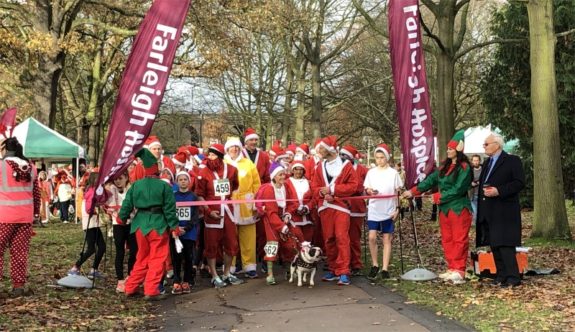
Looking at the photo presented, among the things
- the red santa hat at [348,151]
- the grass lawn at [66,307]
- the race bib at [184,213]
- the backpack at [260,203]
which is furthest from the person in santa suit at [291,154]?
the race bib at [184,213]

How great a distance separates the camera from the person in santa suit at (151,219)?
346 inches

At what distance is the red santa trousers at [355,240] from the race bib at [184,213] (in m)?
2.60

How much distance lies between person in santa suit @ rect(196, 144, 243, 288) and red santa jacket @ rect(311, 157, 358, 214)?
1310 mm

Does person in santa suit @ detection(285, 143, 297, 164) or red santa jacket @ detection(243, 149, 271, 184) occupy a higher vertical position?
person in santa suit @ detection(285, 143, 297, 164)

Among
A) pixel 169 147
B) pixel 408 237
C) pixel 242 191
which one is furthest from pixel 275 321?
pixel 169 147

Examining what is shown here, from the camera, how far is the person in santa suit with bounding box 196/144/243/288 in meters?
10.0

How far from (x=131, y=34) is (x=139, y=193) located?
40.0 feet

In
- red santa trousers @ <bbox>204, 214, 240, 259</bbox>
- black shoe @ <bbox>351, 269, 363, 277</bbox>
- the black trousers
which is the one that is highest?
→ red santa trousers @ <bbox>204, 214, 240, 259</bbox>

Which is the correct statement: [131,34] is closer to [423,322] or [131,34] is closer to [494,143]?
[494,143]

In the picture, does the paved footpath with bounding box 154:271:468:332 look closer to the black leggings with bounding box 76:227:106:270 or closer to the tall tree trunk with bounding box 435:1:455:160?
the black leggings with bounding box 76:227:106:270

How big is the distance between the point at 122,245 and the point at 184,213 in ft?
3.45

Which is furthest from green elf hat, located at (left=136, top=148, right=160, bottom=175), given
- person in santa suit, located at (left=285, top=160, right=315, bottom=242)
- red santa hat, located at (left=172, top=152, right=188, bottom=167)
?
red santa hat, located at (left=172, top=152, right=188, bottom=167)

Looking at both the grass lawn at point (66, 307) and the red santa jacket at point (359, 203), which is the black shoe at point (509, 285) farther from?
the grass lawn at point (66, 307)

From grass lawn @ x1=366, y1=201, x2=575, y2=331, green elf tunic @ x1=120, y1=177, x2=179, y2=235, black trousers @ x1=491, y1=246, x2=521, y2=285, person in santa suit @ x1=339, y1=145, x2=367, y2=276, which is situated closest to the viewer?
grass lawn @ x1=366, y1=201, x2=575, y2=331
